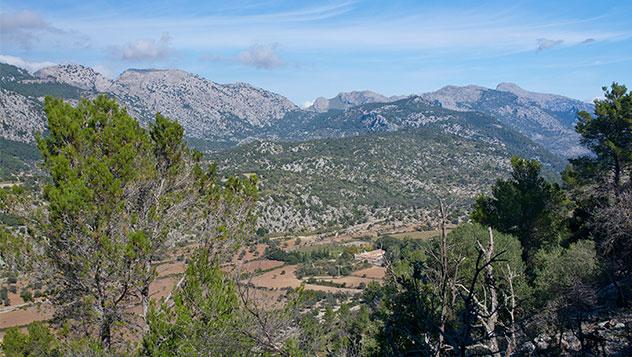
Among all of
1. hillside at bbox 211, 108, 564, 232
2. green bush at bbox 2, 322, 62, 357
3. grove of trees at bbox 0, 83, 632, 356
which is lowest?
hillside at bbox 211, 108, 564, 232

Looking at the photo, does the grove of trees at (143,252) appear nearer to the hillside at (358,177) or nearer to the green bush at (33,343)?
the green bush at (33,343)

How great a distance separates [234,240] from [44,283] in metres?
4.50

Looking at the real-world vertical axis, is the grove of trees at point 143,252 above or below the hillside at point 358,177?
above

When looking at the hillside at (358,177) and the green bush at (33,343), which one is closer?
the green bush at (33,343)

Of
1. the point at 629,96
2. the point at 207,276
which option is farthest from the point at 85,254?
the point at 629,96

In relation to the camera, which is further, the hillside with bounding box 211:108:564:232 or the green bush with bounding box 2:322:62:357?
the hillside with bounding box 211:108:564:232

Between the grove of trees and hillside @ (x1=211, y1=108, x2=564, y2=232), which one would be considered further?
hillside @ (x1=211, y1=108, x2=564, y2=232)

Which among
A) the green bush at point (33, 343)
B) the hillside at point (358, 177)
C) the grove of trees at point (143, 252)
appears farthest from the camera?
the hillside at point (358, 177)

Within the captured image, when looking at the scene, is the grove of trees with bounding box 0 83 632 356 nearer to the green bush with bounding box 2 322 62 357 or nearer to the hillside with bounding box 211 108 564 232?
the green bush with bounding box 2 322 62 357

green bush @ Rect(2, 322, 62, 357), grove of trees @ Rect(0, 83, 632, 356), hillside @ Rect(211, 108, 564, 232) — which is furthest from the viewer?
hillside @ Rect(211, 108, 564, 232)

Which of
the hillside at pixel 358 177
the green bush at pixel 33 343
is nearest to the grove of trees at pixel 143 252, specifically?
the green bush at pixel 33 343

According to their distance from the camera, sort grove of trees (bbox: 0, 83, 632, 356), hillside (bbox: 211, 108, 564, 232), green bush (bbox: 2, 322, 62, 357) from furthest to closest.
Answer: hillside (bbox: 211, 108, 564, 232)
green bush (bbox: 2, 322, 62, 357)
grove of trees (bbox: 0, 83, 632, 356)

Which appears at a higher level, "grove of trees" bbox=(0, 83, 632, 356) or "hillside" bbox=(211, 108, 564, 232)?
"grove of trees" bbox=(0, 83, 632, 356)

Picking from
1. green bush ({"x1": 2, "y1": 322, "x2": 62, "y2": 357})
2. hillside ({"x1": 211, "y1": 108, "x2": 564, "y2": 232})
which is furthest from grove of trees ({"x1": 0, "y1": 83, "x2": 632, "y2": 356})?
hillside ({"x1": 211, "y1": 108, "x2": 564, "y2": 232})
